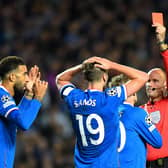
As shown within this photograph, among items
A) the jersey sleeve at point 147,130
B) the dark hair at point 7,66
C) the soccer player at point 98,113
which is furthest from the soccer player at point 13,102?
the jersey sleeve at point 147,130

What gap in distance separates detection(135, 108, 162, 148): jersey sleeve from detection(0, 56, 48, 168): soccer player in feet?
2.74

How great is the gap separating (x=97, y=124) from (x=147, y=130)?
1.63 feet

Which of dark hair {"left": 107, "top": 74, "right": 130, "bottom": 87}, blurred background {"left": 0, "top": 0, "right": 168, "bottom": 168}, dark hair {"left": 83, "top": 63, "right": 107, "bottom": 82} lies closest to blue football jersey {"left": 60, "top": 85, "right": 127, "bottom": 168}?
dark hair {"left": 83, "top": 63, "right": 107, "bottom": 82}

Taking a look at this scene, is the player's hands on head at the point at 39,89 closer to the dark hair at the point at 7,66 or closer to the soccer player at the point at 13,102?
the soccer player at the point at 13,102

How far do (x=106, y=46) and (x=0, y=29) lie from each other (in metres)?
1.77

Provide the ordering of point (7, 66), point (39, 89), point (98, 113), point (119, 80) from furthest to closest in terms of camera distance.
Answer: point (119, 80) → point (7, 66) → point (39, 89) → point (98, 113)

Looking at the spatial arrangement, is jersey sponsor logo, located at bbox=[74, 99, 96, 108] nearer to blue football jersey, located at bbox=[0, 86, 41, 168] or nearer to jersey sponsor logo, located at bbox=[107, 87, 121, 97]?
jersey sponsor logo, located at bbox=[107, 87, 121, 97]

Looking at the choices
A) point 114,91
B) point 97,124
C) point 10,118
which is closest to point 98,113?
point 97,124

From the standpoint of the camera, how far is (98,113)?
5.69 metres

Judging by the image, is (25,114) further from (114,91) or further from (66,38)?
(66,38)

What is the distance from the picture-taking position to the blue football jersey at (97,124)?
5688 millimetres

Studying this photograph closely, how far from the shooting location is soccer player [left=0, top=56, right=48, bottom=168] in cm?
578

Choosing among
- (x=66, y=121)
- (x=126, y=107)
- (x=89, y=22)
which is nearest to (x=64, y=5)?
(x=89, y=22)

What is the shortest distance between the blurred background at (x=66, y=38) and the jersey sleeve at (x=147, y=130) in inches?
177
